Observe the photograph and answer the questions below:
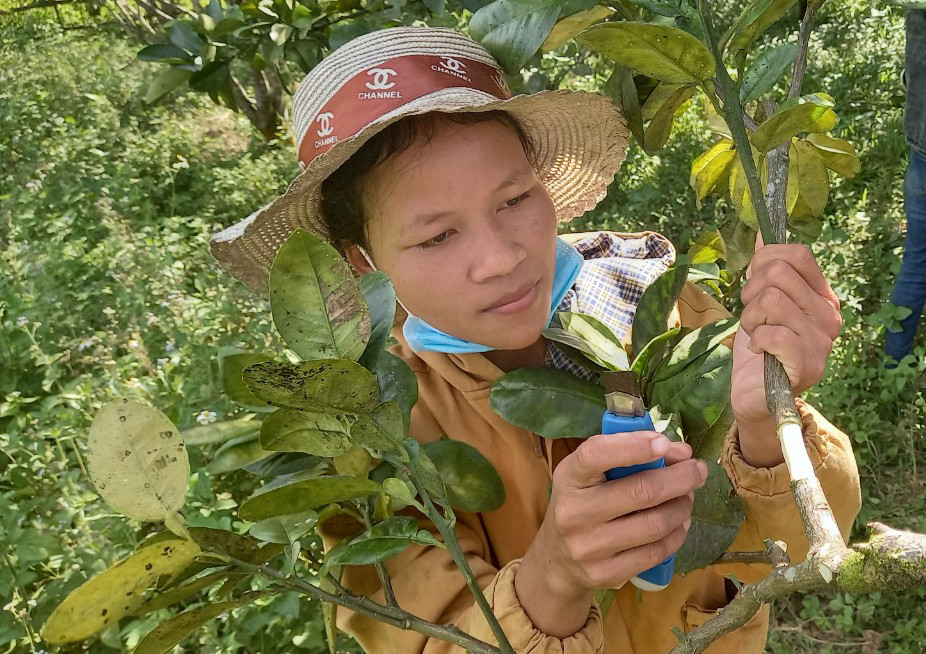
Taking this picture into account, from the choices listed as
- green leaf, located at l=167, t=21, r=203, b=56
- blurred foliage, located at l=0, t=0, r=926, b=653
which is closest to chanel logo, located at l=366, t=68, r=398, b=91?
blurred foliage, located at l=0, t=0, r=926, b=653

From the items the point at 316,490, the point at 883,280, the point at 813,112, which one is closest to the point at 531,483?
the point at 316,490

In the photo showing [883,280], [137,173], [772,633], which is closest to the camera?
[772,633]

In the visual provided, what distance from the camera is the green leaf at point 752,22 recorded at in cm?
58

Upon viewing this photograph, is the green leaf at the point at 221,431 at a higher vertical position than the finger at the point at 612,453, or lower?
lower

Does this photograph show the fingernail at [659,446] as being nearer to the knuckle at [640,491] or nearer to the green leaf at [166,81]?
the knuckle at [640,491]

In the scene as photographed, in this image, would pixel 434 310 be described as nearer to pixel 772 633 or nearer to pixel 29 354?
pixel 772 633

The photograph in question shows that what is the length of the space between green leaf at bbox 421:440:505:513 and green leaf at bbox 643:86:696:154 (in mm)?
390

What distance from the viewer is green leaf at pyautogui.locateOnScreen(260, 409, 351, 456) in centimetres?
56

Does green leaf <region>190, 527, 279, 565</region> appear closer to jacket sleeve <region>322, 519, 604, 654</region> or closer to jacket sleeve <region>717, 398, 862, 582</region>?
jacket sleeve <region>322, 519, 604, 654</region>

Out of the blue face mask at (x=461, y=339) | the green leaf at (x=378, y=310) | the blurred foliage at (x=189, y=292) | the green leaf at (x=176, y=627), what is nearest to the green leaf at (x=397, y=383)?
the green leaf at (x=378, y=310)

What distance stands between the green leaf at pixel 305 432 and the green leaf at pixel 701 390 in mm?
332

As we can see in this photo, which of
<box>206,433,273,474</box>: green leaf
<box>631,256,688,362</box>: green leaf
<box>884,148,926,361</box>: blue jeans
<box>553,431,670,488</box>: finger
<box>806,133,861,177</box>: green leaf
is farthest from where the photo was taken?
<box>884,148,926,361</box>: blue jeans

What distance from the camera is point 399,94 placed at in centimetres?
91

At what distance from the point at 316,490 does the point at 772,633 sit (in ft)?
5.52
